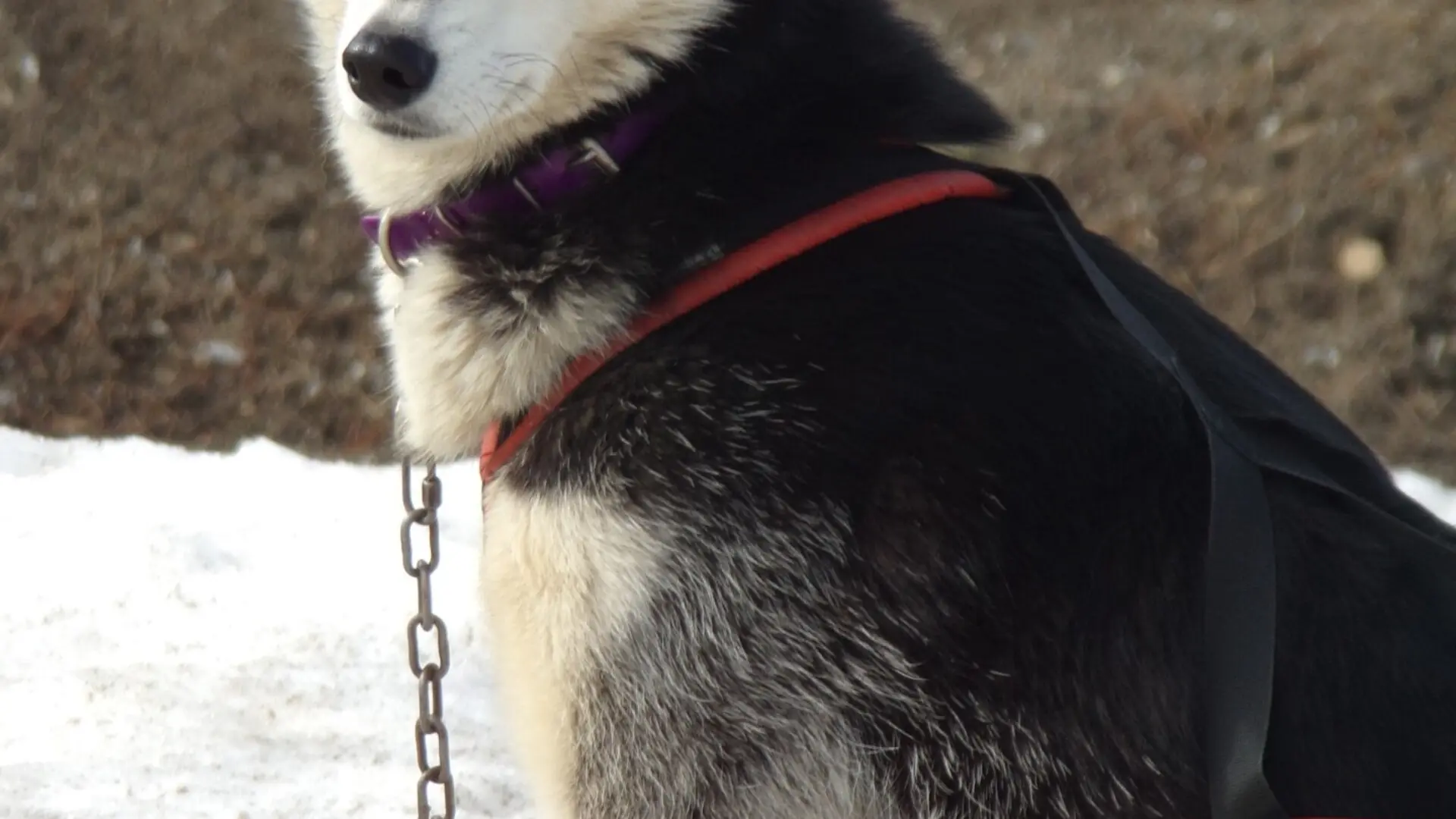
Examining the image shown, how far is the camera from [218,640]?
9.42 ft

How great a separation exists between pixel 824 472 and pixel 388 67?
2.20 ft

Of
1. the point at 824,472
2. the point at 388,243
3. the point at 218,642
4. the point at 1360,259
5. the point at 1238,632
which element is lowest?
the point at 218,642

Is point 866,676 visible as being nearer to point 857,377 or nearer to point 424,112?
point 857,377

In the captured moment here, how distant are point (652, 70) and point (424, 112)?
11.3 inches

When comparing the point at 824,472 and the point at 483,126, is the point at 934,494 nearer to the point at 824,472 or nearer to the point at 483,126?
the point at 824,472

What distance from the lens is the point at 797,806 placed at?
1.48 metres

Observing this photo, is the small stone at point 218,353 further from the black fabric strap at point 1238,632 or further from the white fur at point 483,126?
the black fabric strap at point 1238,632

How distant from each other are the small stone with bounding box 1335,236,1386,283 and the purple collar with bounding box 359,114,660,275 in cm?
384

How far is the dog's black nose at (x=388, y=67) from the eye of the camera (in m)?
1.48

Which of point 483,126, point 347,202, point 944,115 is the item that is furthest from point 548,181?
point 347,202

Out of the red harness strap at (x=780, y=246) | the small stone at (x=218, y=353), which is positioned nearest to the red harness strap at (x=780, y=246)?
the red harness strap at (x=780, y=246)

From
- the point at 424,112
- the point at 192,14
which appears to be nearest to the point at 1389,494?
the point at 424,112

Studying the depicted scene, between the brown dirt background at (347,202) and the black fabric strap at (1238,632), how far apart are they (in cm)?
314

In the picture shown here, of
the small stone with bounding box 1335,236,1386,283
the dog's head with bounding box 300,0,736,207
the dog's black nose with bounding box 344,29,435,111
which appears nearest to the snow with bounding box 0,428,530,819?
the dog's head with bounding box 300,0,736,207
